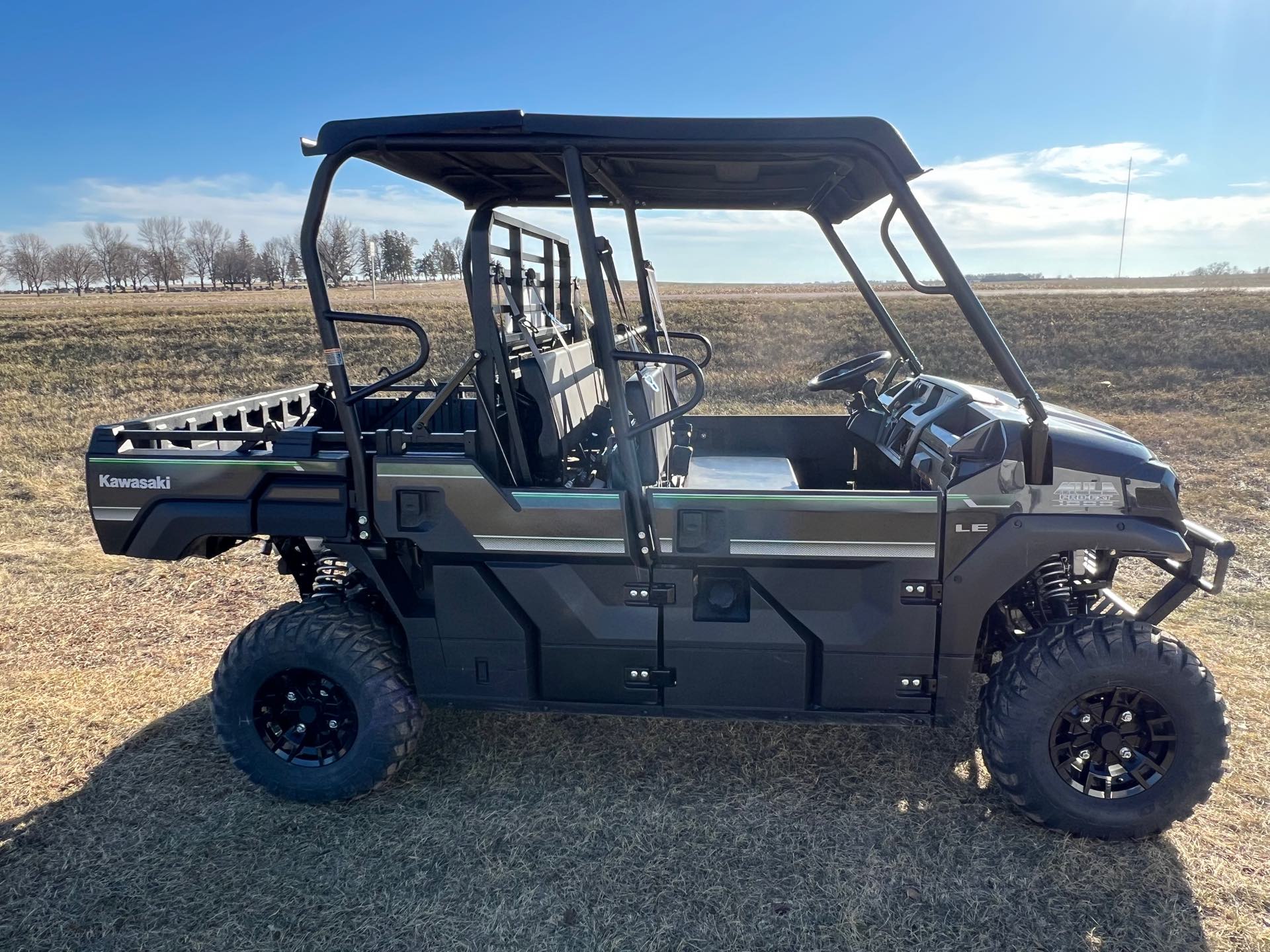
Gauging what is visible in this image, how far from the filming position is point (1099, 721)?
9.23ft

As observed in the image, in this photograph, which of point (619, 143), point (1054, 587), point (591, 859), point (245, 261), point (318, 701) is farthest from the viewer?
point (245, 261)

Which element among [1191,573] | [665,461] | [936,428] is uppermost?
[936,428]

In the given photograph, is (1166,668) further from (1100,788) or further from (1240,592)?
(1240,592)

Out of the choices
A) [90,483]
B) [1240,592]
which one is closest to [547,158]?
[90,483]

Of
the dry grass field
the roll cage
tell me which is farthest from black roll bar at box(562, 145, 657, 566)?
the dry grass field

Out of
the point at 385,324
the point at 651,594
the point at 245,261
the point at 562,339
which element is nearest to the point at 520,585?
the point at 651,594

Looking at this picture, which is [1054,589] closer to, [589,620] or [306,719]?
[589,620]

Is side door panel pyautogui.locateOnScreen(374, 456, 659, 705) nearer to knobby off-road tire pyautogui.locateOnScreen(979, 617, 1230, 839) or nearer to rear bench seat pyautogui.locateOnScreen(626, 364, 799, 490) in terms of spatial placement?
rear bench seat pyautogui.locateOnScreen(626, 364, 799, 490)

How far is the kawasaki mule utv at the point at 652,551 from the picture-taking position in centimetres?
268

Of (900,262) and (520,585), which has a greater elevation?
(900,262)

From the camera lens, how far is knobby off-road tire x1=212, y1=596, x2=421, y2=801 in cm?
301

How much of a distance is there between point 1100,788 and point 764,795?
1.12 meters

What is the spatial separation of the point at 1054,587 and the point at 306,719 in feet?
9.00

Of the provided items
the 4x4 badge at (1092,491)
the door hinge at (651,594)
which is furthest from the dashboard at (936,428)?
the door hinge at (651,594)
